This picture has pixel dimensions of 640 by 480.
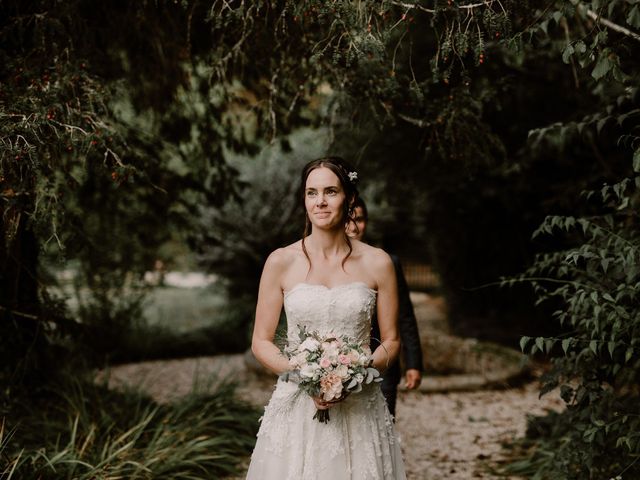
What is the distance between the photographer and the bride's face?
Result: 3161 millimetres

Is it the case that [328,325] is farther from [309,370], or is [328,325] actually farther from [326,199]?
[326,199]

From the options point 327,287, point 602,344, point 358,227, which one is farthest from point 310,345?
point 602,344

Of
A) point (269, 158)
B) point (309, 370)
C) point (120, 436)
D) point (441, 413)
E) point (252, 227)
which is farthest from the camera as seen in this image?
point (269, 158)

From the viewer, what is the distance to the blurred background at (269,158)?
3758 millimetres

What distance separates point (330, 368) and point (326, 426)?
0.48m

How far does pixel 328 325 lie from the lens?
3.07 metres

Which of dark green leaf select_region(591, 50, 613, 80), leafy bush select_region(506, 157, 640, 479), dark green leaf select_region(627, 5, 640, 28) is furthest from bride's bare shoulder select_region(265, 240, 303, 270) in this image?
dark green leaf select_region(627, 5, 640, 28)

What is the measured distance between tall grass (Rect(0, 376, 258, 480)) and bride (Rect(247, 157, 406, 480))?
174 cm

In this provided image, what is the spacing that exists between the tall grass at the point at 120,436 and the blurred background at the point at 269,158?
0.05 meters

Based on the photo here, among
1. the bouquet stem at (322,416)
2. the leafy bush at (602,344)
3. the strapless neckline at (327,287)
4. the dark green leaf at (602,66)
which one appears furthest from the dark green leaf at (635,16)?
the bouquet stem at (322,416)

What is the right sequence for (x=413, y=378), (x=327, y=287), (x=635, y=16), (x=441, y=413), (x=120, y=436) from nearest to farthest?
(x=635, y=16) < (x=327, y=287) < (x=413, y=378) < (x=120, y=436) < (x=441, y=413)

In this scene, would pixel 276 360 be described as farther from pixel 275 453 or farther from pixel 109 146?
pixel 109 146

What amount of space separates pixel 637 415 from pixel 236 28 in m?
3.77

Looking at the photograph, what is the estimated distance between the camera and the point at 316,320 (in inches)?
121
